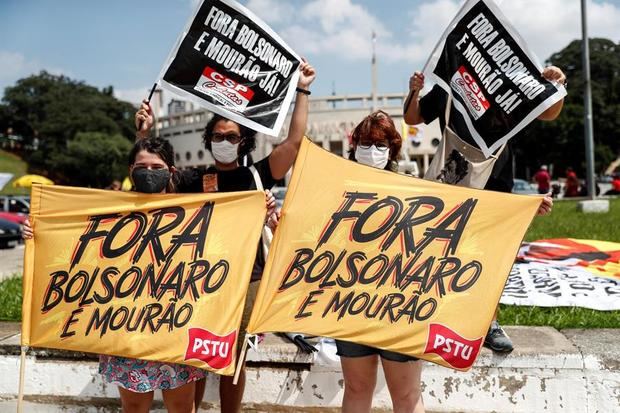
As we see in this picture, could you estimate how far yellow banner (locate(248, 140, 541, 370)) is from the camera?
9.09ft

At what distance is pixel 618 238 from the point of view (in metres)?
8.06

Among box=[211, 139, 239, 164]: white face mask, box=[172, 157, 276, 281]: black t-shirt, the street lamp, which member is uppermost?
the street lamp

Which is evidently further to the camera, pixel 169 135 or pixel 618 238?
pixel 169 135

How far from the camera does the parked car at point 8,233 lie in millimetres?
15367

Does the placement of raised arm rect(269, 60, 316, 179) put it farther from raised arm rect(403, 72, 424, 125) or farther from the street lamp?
the street lamp

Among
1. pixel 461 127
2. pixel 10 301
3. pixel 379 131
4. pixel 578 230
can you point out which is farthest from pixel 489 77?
pixel 578 230

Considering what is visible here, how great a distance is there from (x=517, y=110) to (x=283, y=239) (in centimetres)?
160

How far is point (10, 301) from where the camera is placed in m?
5.42

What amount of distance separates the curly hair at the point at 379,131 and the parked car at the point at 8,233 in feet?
47.4

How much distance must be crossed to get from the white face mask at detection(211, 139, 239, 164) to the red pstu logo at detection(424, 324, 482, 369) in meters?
1.38

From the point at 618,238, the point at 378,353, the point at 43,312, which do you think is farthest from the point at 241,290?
the point at 618,238

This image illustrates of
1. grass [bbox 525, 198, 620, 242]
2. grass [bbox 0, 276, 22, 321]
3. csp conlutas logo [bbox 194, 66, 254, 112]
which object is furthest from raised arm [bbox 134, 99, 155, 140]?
grass [bbox 525, 198, 620, 242]

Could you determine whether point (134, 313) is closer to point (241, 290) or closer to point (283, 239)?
point (241, 290)

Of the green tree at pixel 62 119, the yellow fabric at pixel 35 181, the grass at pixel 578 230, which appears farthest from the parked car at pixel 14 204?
the green tree at pixel 62 119
